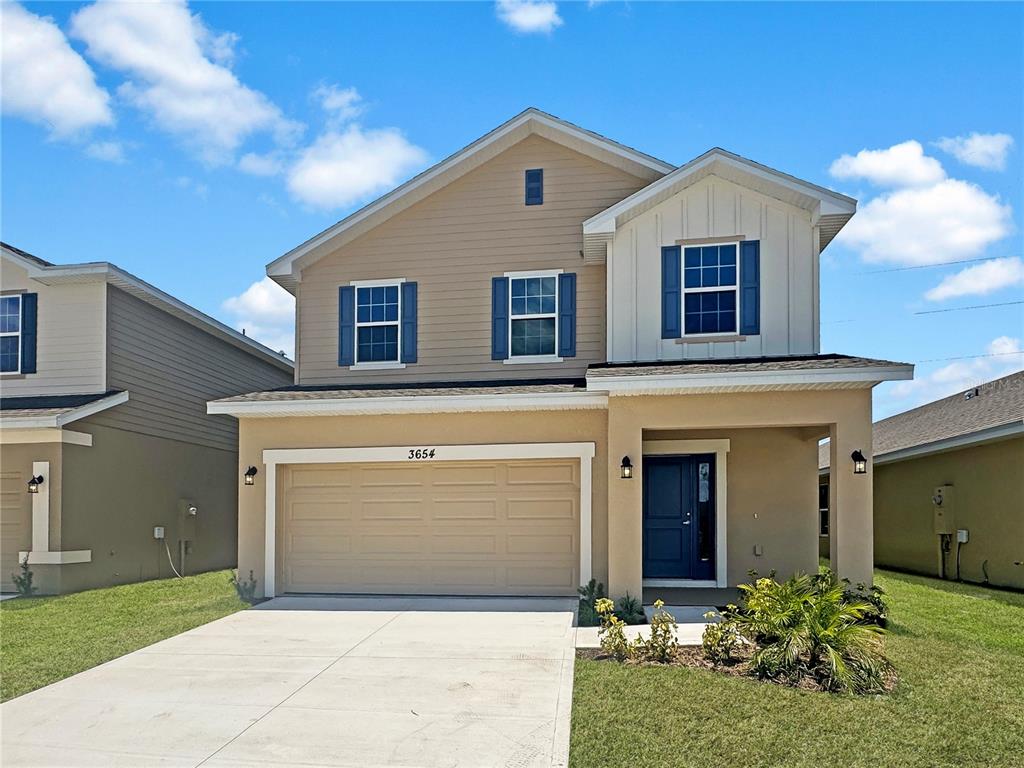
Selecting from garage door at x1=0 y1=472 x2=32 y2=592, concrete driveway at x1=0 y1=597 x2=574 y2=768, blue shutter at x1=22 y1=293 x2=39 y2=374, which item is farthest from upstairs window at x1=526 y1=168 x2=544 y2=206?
garage door at x1=0 y1=472 x2=32 y2=592

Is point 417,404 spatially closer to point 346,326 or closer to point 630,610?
point 346,326

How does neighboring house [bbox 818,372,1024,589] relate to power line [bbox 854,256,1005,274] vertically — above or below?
below

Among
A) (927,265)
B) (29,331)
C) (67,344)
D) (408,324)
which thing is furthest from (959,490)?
(29,331)

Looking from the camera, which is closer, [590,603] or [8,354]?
[590,603]

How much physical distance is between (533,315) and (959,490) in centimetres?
839

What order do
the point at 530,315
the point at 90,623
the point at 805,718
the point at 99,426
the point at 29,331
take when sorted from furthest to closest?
the point at 29,331 → the point at 99,426 → the point at 530,315 → the point at 90,623 → the point at 805,718

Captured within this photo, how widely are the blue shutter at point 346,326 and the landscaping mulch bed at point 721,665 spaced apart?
23.1 feet

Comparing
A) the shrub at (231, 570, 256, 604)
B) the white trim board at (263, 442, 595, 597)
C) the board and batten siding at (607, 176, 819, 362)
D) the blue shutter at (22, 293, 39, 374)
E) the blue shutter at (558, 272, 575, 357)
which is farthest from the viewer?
the blue shutter at (22, 293, 39, 374)

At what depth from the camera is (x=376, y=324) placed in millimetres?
13305

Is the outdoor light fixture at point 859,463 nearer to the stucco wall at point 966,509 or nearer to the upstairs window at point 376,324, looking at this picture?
the stucco wall at point 966,509

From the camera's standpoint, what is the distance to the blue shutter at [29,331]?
46.1ft

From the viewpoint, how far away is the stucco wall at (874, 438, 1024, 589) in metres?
12.3

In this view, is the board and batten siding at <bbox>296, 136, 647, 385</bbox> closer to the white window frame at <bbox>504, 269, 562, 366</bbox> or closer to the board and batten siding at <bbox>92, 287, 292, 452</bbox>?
the white window frame at <bbox>504, 269, 562, 366</bbox>

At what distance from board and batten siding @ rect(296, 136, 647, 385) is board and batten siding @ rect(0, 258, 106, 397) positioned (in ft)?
12.2
